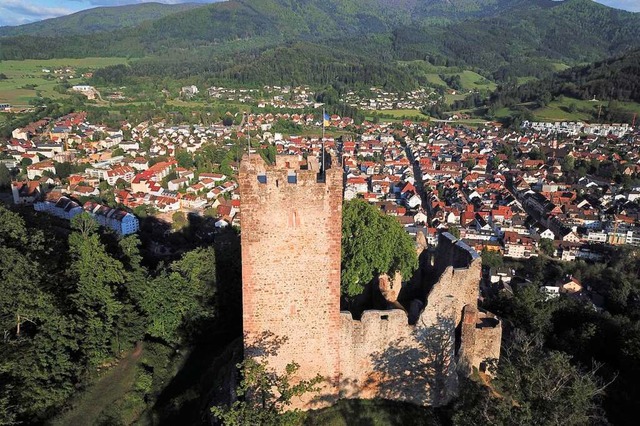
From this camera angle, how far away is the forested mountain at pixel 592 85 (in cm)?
16025

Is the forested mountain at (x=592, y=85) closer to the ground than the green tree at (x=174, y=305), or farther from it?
farther from it

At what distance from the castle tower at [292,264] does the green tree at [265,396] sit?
0.43 meters

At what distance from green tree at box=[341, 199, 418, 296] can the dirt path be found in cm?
1215

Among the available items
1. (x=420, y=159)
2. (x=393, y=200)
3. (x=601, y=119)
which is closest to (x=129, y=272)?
(x=393, y=200)

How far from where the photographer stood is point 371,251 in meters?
21.2

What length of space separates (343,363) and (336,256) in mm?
3878

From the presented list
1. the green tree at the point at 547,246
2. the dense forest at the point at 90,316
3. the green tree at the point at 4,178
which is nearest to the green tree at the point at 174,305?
the dense forest at the point at 90,316

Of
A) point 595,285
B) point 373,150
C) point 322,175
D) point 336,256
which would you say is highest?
point 322,175

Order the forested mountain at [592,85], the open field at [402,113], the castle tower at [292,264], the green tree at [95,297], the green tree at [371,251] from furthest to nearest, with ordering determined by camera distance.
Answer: the open field at [402,113] → the forested mountain at [592,85] → the green tree at [95,297] → the green tree at [371,251] → the castle tower at [292,264]

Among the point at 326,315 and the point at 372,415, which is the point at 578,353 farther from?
the point at 326,315

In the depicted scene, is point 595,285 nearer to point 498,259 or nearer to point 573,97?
point 498,259

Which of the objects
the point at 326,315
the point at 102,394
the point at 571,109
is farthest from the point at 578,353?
the point at 571,109

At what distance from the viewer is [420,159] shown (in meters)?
120

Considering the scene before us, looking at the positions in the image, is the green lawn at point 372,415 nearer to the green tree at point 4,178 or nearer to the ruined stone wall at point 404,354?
the ruined stone wall at point 404,354
